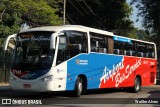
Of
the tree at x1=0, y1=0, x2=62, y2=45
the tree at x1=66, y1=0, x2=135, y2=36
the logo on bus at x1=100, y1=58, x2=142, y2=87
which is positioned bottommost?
the logo on bus at x1=100, y1=58, x2=142, y2=87

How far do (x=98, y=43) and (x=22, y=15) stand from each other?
1393 centimetres

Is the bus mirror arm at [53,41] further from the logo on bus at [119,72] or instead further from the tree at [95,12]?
the tree at [95,12]

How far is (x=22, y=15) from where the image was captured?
32.5m

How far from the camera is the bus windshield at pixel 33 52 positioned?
1647 cm

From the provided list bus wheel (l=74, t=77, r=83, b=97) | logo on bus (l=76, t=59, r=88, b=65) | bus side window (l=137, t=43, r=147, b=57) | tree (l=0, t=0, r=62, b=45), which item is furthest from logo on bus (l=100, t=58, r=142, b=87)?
tree (l=0, t=0, r=62, b=45)

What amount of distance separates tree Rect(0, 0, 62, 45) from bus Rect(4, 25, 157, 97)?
9.64m

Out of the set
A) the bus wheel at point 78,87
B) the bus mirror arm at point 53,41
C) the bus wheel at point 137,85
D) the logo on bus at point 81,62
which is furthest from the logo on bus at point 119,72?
the bus mirror arm at point 53,41

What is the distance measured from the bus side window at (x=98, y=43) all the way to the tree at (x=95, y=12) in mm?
26310

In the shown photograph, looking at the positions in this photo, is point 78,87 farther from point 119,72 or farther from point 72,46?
point 119,72

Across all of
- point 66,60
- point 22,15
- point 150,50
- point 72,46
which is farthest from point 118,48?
point 22,15

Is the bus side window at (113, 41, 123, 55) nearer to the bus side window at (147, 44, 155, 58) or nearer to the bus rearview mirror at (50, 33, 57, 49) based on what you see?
the bus side window at (147, 44, 155, 58)

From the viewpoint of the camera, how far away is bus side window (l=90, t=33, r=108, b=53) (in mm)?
19478

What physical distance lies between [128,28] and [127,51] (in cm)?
3008

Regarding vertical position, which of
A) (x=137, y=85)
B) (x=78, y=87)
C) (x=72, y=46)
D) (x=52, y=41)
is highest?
(x=52, y=41)
